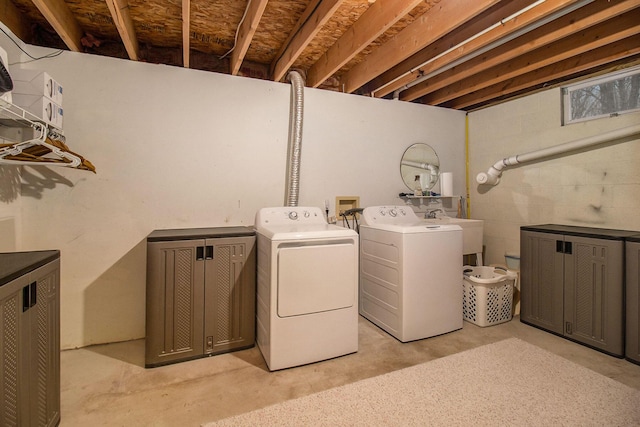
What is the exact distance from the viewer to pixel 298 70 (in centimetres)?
325

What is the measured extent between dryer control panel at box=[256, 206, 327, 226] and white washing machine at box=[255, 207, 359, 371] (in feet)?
0.95

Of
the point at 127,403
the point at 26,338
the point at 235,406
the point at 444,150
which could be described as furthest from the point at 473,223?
the point at 26,338

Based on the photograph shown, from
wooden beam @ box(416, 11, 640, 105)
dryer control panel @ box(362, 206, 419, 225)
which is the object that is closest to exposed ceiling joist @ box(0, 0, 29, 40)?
dryer control panel @ box(362, 206, 419, 225)

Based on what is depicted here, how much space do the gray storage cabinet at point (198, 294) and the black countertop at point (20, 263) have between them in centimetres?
69

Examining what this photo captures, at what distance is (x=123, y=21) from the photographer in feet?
6.63

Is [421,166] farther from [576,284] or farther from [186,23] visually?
[186,23]

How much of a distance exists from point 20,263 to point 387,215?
2.66 m

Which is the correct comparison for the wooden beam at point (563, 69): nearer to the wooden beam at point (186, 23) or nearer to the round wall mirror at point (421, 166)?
the round wall mirror at point (421, 166)

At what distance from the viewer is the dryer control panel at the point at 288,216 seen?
2615 millimetres

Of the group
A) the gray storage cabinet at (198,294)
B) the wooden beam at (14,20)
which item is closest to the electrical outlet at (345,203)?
the gray storage cabinet at (198,294)

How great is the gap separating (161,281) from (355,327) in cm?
145

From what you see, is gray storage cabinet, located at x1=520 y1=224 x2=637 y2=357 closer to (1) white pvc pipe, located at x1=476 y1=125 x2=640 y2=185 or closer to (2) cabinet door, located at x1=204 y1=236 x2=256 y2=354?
(1) white pvc pipe, located at x1=476 y1=125 x2=640 y2=185

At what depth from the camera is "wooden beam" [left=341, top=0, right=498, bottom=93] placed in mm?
1968

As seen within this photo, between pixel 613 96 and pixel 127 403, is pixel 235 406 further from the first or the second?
pixel 613 96
